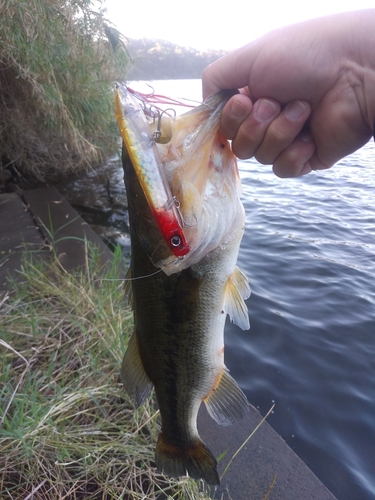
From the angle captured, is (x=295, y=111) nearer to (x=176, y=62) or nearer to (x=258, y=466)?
(x=258, y=466)

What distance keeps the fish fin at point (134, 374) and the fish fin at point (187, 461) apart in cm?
33

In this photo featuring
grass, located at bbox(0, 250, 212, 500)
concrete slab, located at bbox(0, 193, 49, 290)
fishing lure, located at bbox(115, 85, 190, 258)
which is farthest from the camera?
concrete slab, located at bbox(0, 193, 49, 290)

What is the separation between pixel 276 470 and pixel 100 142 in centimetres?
803

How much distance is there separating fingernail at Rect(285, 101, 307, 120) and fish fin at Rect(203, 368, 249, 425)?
125cm

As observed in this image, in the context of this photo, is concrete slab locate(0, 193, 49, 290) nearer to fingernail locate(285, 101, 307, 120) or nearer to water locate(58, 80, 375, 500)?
water locate(58, 80, 375, 500)

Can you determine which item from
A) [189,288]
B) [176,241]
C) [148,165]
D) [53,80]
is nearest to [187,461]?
[189,288]

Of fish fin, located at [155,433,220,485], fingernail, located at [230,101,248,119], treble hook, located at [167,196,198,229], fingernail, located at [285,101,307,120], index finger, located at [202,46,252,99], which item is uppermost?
index finger, located at [202,46,252,99]

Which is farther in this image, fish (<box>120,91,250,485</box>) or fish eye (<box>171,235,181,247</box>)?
fish (<box>120,91,250,485</box>)

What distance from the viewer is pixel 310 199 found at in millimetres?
9625

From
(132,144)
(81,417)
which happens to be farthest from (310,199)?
(132,144)

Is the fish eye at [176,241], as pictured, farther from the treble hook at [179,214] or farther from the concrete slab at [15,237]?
the concrete slab at [15,237]

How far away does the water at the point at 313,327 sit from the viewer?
353cm

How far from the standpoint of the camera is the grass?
2055 mm

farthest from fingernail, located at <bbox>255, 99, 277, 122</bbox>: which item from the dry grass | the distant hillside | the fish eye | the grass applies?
the distant hillside
